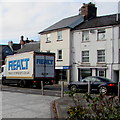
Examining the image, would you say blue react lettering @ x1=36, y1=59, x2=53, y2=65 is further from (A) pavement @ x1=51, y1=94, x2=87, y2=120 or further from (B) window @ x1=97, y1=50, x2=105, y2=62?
(A) pavement @ x1=51, y1=94, x2=87, y2=120

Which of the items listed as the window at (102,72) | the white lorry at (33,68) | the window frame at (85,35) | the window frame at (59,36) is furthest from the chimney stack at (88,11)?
the white lorry at (33,68)

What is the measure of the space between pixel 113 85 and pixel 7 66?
13.6 metres

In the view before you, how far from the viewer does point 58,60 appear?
32.6 meters

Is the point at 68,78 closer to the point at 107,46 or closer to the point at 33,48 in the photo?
the point at 107,46

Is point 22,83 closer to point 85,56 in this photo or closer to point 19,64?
point 19,64

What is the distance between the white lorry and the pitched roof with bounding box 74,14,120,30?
8851 mm

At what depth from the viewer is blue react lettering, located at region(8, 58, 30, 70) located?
22581 mm

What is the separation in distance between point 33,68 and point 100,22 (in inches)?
486

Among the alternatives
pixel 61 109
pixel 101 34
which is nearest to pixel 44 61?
pixel 101 34

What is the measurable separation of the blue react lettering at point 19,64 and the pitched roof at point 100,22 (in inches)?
412

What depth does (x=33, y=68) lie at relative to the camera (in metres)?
21.5

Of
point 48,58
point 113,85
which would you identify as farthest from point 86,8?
point 113,85

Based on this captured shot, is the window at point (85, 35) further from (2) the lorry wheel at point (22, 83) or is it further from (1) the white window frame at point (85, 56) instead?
(2) the lorry wheel at point (22, 83)

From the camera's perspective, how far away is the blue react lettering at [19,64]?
22581 mm
